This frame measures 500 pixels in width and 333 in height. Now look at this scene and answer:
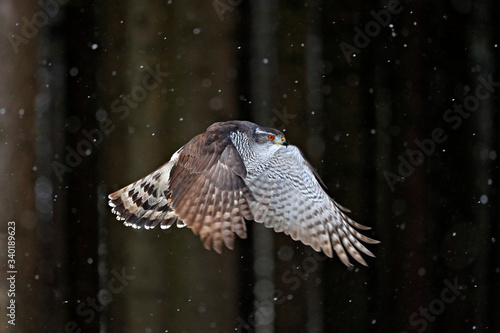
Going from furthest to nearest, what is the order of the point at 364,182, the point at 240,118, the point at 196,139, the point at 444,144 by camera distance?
the point at 444,144 → the point at 364,182 → the point at 240,118 → the point at 196,139

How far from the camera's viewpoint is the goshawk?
3.48ft

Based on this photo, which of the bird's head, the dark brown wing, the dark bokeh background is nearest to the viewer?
the dark brown wing

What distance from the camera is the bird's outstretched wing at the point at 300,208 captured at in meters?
1.34

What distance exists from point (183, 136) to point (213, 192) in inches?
10.8

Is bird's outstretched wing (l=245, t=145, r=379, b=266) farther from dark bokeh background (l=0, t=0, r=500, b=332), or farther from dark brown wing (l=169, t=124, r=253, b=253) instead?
dark brown wing (l=169, t=124, r=253, b=253)

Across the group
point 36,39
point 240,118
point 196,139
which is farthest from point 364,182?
point 36,39

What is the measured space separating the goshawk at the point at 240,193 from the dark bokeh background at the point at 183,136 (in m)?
0.05

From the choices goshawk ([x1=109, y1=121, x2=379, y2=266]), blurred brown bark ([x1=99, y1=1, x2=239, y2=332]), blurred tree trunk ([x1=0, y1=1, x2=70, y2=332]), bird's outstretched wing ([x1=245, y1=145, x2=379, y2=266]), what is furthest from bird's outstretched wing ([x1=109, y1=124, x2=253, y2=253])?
blurred tree trunk ([x1=0, y1=1, x2=70, y2=332])

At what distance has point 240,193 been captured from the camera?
1.06m

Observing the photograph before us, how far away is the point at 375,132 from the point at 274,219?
0.40m

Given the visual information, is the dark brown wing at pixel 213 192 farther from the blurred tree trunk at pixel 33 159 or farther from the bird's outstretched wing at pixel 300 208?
the blurred tree trunk at pixel 33 159

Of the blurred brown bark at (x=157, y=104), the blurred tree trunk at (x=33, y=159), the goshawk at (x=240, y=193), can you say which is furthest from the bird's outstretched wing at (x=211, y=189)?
the blurred tree trunk at (x=33, y=159)

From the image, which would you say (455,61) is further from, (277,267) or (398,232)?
(277,267)

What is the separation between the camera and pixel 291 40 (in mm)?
1336
